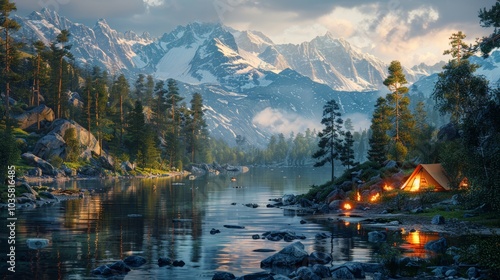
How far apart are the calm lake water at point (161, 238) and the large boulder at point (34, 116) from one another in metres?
80.8

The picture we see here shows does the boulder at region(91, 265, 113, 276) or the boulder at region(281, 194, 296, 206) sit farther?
the boulder at region(281, 194, 296, 206)

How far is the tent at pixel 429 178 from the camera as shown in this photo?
72.6 meters

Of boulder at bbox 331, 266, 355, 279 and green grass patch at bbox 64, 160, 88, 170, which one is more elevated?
green grass patch at bbox 64, 160, 88, 170

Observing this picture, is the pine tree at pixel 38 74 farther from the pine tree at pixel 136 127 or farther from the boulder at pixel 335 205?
the boulder at pixel 335 205

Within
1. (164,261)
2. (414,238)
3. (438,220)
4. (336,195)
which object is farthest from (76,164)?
(164,261)

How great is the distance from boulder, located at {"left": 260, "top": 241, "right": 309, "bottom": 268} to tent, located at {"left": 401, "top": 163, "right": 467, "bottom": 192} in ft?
140

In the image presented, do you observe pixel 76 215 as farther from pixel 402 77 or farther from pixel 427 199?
pixel 402 77

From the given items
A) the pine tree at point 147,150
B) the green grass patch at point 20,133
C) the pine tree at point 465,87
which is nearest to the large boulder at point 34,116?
the green grass patch at point 20,133

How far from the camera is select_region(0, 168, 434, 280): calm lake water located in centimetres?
3256

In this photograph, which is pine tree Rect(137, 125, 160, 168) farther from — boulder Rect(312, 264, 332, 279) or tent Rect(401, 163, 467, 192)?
boulder Rect(312, 264, 332, 279)

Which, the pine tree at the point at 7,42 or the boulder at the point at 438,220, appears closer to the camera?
the boulder at the point at 438,220

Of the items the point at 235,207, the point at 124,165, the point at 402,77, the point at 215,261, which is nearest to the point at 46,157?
the point at 124,165

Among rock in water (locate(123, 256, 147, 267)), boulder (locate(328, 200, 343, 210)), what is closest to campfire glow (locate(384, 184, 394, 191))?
boulder (locate(328, 200, 343, 210))

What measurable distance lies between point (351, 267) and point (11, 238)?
2555 cm
